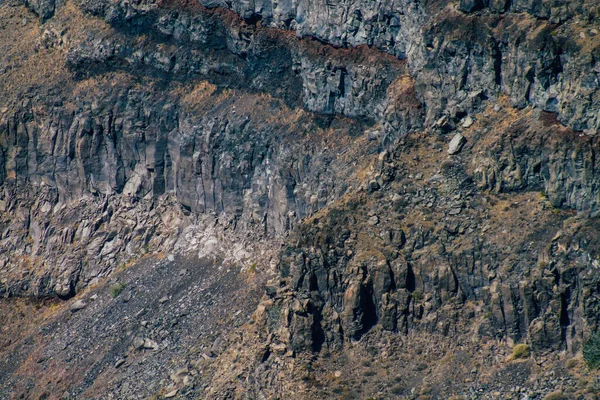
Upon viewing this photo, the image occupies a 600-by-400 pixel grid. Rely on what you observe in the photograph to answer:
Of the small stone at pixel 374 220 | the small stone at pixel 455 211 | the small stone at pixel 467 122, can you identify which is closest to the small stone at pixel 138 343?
the small stone at pixel 374 220

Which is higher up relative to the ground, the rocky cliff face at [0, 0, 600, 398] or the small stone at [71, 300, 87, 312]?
the rocky cliff face at [0, 0, 600, 398]

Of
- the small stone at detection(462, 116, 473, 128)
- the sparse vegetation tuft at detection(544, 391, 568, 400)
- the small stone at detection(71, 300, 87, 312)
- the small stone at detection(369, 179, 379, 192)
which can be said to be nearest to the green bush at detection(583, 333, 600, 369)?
the sparse vegetation tuft at detection(544, 391, 568, 400)

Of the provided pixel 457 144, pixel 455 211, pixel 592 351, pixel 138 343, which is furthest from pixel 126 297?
pixel 592 351

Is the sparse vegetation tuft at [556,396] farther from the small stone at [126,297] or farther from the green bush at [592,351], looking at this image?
the small stone at [126,297]

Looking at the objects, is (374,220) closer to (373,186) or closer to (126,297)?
(373,186)

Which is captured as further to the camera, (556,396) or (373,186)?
(373,186)

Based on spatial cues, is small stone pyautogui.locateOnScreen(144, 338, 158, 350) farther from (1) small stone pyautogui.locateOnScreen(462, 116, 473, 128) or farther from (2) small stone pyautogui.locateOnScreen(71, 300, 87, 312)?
(1) small stone pyautogui.locateOnScreen(462, 116, 473, 128)

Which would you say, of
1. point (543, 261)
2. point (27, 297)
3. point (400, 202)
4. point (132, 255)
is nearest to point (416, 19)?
point (400, 202)
